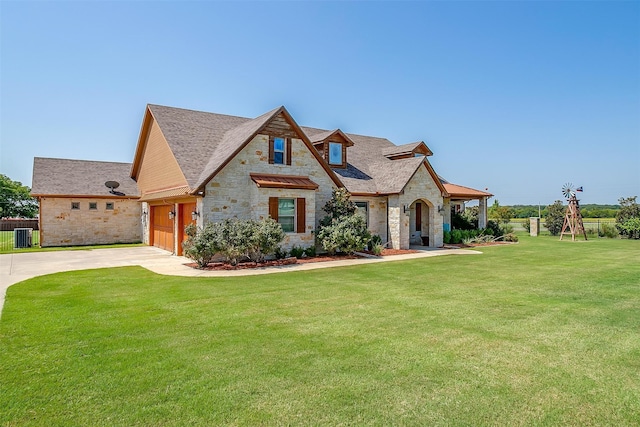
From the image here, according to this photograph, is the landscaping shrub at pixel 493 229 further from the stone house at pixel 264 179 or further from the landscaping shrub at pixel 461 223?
the landscaping shrub at pixel 461 223

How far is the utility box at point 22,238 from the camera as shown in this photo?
2159cm

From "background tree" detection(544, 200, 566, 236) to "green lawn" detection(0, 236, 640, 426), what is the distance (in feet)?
78.2

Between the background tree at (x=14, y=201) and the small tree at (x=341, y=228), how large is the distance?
46.1 meters

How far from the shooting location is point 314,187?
1773 centimetres

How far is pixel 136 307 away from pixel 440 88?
1931 cm

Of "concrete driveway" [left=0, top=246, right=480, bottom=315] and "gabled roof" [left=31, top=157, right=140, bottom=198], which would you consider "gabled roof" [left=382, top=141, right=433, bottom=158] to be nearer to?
"concrete driveway" [left=0, top=246, right=480, bottom=315]

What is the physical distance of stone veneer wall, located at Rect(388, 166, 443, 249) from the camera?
20734mm

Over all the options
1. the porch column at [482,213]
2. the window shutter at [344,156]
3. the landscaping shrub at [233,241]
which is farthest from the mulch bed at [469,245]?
the landscaping shrub at [233,241]

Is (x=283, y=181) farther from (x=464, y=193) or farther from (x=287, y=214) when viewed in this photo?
(x=464, y=193)

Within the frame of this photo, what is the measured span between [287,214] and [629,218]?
90.5ft

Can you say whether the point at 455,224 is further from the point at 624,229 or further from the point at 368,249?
the point at 624,229

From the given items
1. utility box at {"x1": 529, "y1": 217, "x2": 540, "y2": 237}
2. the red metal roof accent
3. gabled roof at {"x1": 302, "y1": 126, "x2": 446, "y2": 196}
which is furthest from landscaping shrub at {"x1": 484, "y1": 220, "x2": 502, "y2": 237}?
the red metal roof accent

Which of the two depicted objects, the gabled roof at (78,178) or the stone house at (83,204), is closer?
the stone house at (83,204)

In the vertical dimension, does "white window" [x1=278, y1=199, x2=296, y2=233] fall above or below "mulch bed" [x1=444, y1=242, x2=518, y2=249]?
above
